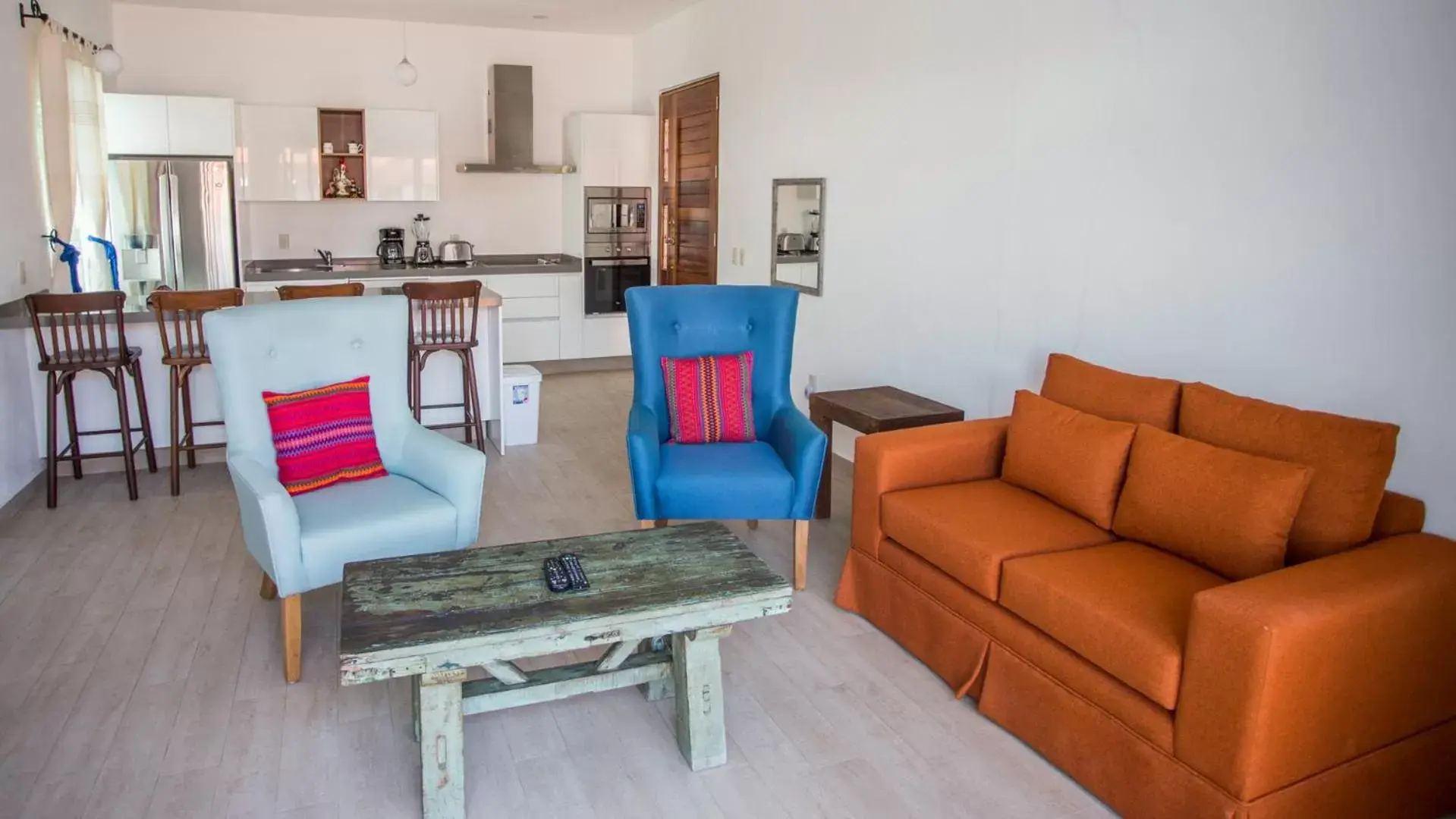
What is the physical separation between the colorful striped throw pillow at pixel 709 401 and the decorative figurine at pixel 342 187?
445 centimetres

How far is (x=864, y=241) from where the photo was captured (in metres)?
5.09

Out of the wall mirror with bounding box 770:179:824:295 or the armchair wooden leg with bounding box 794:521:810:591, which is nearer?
the armchair wooden leg with bounding box 794:521:810:591

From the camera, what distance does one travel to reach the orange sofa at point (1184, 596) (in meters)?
2.12

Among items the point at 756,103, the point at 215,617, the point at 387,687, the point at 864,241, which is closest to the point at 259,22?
the point at 756,103

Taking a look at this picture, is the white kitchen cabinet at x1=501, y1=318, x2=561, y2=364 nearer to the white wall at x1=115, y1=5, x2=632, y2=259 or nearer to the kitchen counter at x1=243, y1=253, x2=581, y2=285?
the kitchen counter at x1=243, y1=253, x2=581, y2=285

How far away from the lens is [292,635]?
2.95 m

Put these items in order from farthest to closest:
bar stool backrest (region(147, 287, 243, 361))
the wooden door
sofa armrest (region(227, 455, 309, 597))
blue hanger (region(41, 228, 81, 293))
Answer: the wooden door, blue hanger (region(41, 228, 81, 293)), bar stool backrest (region(147, 287, 243, 361)), sofa armrest (region(227, 455, 309, 597))

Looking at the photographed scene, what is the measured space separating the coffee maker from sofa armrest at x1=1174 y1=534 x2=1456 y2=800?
264 inches

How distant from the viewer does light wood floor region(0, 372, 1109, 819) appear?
2445 mm

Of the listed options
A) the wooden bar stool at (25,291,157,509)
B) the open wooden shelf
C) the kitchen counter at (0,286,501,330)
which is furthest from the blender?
the wooden bar stool at (25,291,157,509)

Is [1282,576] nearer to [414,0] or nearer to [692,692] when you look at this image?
[692,692]

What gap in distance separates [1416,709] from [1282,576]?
475 mm

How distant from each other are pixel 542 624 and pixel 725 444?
178 cm

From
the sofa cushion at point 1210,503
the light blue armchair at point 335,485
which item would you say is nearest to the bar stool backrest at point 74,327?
the light blue armchair at point 335,485
